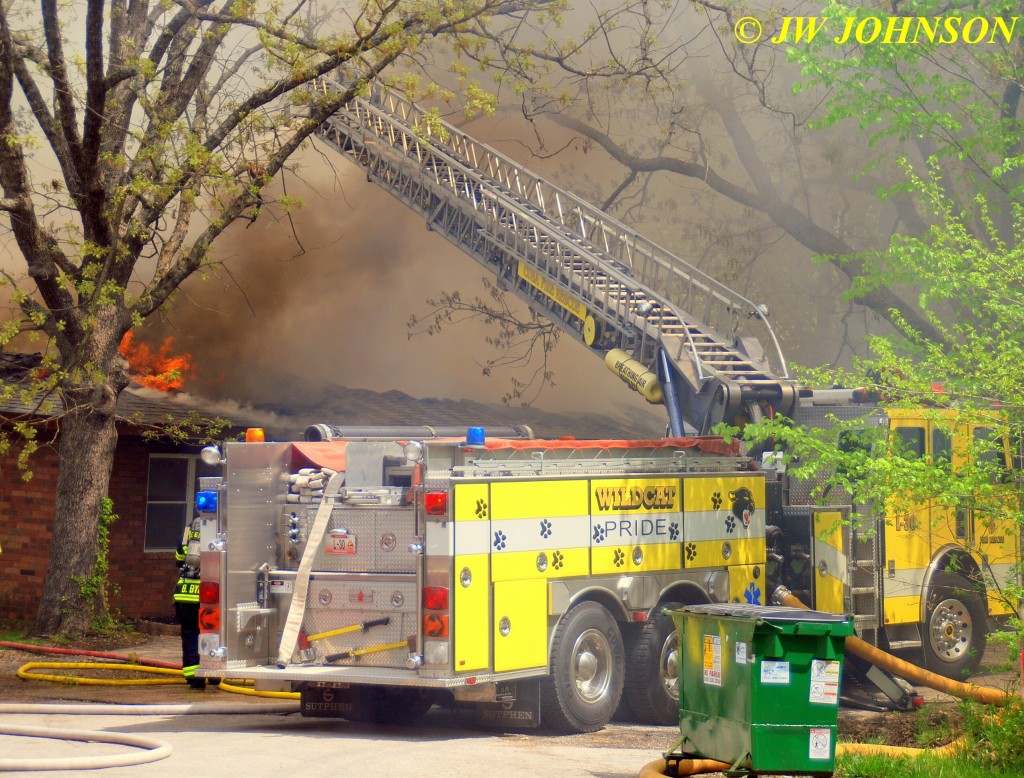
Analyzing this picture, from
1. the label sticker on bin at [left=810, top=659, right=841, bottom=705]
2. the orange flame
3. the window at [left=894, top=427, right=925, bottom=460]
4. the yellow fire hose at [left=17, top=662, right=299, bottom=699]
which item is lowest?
the yellow fire hose at [left=17, top=662, right=299, bottom=699]

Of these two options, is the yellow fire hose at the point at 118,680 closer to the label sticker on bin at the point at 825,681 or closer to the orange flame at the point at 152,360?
the label sticker on bin at the point at 825,681

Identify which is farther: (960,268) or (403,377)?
(403,377)

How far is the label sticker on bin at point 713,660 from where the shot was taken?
271 inches

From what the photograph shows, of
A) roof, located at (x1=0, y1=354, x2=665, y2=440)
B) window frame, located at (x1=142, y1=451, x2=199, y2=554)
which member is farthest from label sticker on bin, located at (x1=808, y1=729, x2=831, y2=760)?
window frame, located at (x1=142, y1=451, x2=199, y2=554)

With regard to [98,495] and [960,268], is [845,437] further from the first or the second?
[98,495]

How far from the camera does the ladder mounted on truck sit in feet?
44.7

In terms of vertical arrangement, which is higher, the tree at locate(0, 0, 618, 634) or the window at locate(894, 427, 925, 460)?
the tree at locate(0, 0, 618, 634)

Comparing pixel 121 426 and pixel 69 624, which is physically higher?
pixel 121 426

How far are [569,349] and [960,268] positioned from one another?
1973cm

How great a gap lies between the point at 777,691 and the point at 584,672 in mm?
2662

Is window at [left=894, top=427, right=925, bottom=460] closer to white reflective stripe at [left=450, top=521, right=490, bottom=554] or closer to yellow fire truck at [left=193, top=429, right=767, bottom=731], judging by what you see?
yellow fire truck at [left=193, top=429, right=767, bottom=731]

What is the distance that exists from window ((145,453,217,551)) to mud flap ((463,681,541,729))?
9.89m

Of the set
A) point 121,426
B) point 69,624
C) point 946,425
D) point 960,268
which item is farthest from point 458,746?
point 121,426

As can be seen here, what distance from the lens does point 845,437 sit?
10680 millimetres
